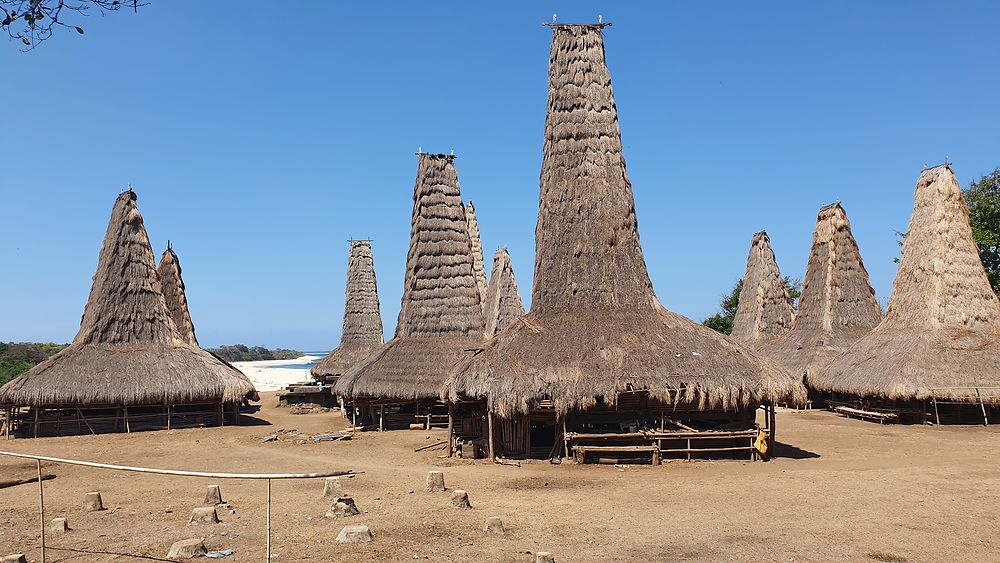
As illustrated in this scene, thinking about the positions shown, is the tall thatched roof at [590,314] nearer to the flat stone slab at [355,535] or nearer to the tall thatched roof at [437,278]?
the flat stone slab at [355,535]

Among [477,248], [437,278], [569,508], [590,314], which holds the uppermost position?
[477,248]

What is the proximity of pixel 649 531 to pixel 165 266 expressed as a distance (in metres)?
27.7

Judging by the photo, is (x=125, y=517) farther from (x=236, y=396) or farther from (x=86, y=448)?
(x=236, y=396)

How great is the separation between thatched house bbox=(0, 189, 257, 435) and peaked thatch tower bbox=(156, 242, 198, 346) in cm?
537

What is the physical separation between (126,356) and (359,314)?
41.1 feet

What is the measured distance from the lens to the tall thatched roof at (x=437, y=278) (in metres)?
23.9

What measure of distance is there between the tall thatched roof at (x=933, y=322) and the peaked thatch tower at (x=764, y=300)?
33.2 feet

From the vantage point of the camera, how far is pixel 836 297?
29.4 m

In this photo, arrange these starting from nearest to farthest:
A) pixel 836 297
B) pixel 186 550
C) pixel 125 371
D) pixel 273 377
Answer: pixel 186 550
pixel 125 371
pixel 836 297
pixel 273 377

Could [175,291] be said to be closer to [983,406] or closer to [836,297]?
[836,297]

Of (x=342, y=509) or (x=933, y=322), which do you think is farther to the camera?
(x=933, y=322)

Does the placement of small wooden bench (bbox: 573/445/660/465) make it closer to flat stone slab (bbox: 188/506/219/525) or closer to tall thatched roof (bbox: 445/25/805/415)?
tall thatched roof (bbox: 445/25/805/415)

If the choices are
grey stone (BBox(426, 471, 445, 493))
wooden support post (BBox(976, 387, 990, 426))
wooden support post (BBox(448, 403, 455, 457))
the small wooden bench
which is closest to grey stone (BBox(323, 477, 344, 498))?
grey stone (BBox(426, 471, 445, 493))

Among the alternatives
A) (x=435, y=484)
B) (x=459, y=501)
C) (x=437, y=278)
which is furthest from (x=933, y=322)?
(x=459, y=501)
